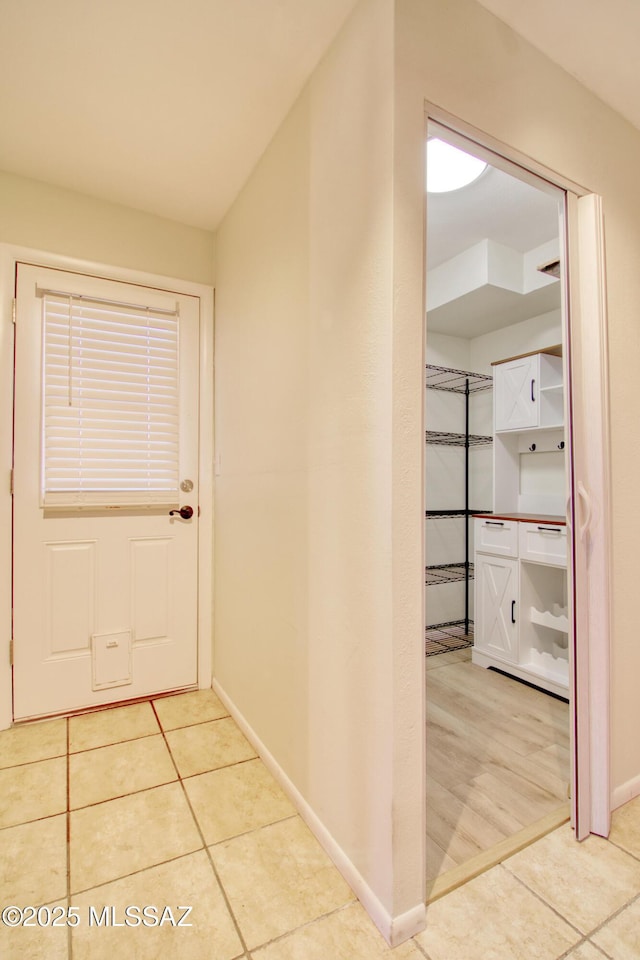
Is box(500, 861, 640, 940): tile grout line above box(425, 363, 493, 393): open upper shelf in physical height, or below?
below

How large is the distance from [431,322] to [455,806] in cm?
299

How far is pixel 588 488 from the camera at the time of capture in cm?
158

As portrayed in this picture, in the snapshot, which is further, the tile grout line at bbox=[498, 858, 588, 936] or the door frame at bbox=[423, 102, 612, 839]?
the door frame at bbox=[423, 102, 612, 839]

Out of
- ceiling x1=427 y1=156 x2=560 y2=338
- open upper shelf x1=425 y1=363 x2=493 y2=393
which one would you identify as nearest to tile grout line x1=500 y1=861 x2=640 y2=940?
ceiling x1=427 y1=156 x2=560 y2=338

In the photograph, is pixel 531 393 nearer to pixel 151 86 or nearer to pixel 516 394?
pixel 516 394

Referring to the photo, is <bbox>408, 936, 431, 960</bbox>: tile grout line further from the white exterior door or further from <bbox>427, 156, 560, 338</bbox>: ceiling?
<bbox>427, 156, 560, 338</bbox>: ceiling

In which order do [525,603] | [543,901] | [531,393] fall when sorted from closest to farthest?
[543,901]
[525,603]
[531,393]

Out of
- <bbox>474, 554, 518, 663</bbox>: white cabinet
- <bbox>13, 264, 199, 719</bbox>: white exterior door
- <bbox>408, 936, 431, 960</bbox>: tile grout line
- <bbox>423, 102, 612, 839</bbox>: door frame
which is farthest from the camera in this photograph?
<bbox>474, 554, 518, 663</bbox>: white cabinet

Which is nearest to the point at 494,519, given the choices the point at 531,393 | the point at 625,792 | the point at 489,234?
the point at 531,393

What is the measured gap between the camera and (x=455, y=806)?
5.49ft

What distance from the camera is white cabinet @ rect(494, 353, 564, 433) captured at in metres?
3.02

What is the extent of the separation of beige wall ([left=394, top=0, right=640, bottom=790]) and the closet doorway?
12 cm

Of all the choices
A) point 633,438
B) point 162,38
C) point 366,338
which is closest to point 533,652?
point 633,438

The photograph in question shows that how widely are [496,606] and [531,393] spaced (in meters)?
1.35
